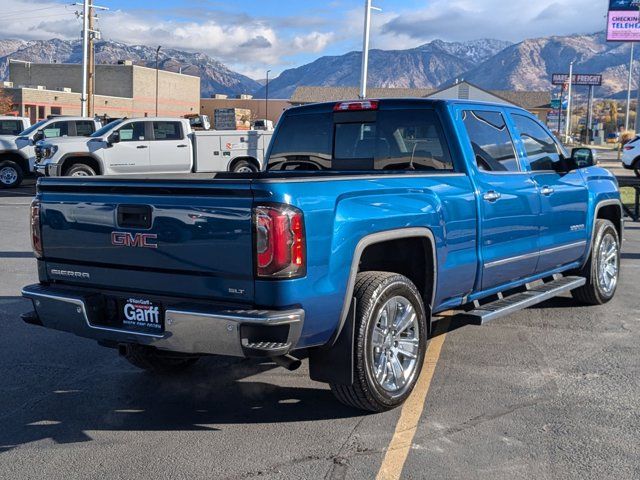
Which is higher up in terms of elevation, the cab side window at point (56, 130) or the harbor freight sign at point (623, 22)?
the harbor freight sign at point (623, 22)

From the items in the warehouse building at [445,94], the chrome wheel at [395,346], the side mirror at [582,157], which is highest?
the warehouse building at [445,94]

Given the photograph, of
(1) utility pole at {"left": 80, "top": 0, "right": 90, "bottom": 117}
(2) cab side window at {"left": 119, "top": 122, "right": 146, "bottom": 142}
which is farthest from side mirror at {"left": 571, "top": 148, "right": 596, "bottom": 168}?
(1) utility pole at {"left": 80, "top": 0, "right": 90, "bottom": 117}

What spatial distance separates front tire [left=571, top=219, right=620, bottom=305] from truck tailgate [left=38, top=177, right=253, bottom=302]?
4783mm

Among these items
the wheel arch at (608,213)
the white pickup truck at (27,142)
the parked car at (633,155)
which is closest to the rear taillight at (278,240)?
the wheel arch at (608,213)

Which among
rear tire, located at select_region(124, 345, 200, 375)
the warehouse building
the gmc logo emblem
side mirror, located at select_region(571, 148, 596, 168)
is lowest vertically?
rear tire, located at select_region(124, 345, 200, 375)

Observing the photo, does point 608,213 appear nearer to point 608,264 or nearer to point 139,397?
point 608,264

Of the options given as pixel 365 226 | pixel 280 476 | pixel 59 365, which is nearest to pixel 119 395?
pixel 59 365

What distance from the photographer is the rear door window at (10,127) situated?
78.2 ft

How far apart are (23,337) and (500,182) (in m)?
4.33

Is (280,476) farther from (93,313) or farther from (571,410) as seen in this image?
(571,410)

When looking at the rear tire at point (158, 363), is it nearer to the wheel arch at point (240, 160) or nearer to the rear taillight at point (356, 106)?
the rear taillight at point (356, 106)

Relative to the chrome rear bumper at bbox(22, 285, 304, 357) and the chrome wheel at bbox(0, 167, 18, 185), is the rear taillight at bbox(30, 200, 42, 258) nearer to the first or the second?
the chrome rear bumper at bbox(22, 285, 304, 357)

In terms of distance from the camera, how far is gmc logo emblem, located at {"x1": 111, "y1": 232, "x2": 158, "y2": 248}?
171 inches

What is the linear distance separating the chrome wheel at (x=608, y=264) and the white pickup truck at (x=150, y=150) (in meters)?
12.3
